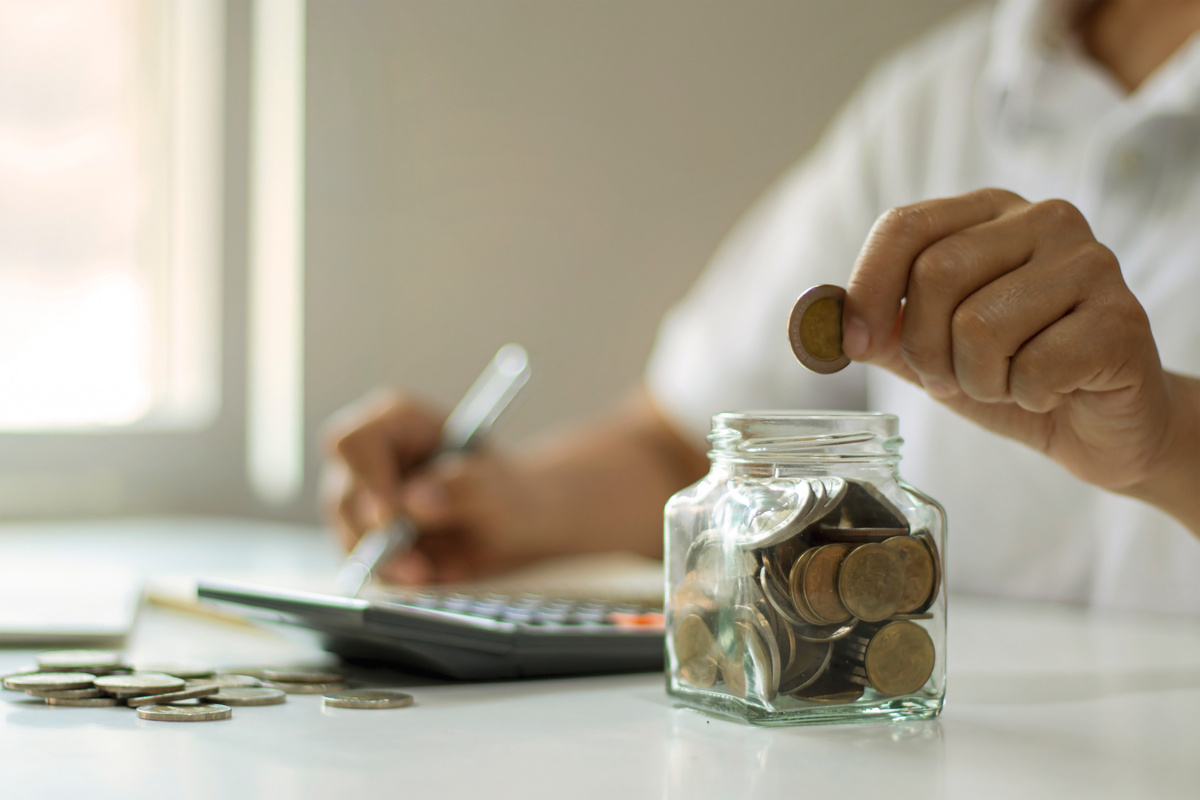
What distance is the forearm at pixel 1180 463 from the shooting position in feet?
1.49

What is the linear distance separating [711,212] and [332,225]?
1.74 feet

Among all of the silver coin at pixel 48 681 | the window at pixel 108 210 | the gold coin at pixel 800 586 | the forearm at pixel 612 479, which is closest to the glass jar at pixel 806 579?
the gold coin at pixel 800 586

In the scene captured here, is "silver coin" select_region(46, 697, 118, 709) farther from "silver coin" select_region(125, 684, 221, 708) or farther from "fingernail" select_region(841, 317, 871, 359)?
"fingernail" select_region(841, 317, 871, 359)

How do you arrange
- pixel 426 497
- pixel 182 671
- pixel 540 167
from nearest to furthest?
pixel 182 671
pixel 426 497
pixel 540 167

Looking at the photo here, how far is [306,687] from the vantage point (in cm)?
43

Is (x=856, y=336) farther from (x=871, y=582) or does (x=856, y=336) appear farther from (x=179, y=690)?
(x=179, y=690)

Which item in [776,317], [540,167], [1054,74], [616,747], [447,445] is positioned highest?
[540,167]

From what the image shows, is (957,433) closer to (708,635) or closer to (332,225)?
(708,635)

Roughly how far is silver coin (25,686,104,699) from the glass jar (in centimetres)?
21

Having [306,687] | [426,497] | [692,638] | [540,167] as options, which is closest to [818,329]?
[692,638]

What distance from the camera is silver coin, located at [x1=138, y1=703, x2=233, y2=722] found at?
38 centimetres

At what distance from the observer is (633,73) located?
61.1 inches

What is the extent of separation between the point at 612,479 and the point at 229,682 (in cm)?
73

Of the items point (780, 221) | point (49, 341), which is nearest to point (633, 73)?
point (780, 221)
